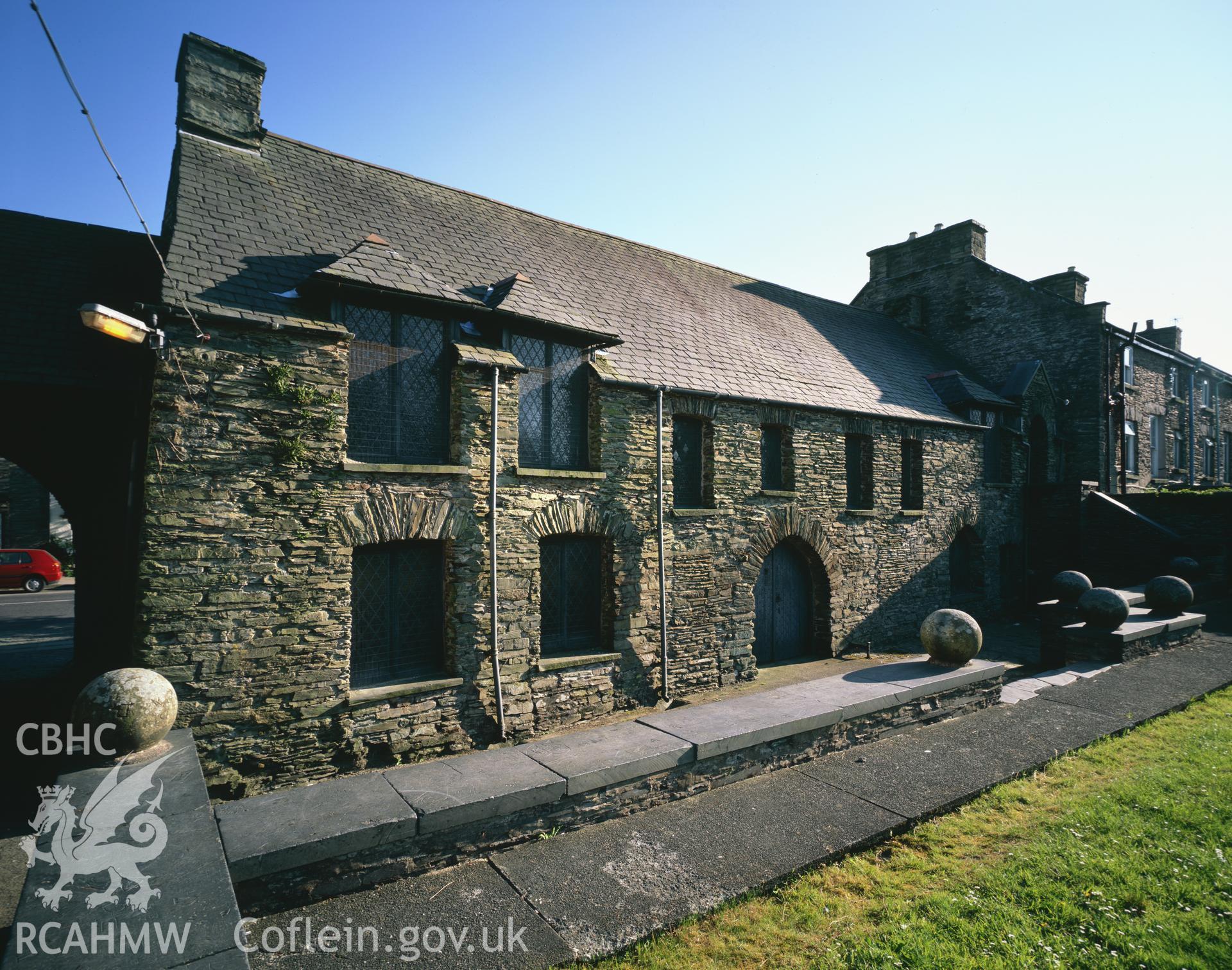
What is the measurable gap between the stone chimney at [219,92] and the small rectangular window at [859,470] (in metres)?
13.7

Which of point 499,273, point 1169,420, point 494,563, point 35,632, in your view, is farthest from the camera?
point 1169,420

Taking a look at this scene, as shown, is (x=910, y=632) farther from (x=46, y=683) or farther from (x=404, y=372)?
(x=46, y=683)

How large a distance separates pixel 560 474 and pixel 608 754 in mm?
4742

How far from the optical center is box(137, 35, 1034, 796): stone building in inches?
282

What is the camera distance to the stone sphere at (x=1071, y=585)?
12.4 m

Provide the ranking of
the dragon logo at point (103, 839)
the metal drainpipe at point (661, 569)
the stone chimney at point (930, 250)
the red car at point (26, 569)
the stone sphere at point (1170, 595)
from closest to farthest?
the dragon logo at point (103, 839)
the metal drainpipe at point (661, 569)
the stone sphere at point (1170, 595)
the stone chimney at point (930, 250)
the red car at point (26, 569)

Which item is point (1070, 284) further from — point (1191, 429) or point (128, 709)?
point (128, 709)

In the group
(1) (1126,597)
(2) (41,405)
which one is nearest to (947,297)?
(1) (1126,597)

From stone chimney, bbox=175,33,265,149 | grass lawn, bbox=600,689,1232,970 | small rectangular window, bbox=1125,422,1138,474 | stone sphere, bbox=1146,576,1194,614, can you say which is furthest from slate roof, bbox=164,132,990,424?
small rectangular window, bbox=1125,422,1138,474

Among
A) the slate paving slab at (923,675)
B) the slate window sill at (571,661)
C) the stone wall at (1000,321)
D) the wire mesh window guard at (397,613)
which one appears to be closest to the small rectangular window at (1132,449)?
the stone wall at (1000,321)

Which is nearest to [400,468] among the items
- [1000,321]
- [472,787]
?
[472,787]

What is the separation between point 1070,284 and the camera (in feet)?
71.5

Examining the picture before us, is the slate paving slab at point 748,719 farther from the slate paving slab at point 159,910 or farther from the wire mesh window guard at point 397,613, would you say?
the slate paving slab at point 159,910

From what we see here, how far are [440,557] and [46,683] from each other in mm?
8128
